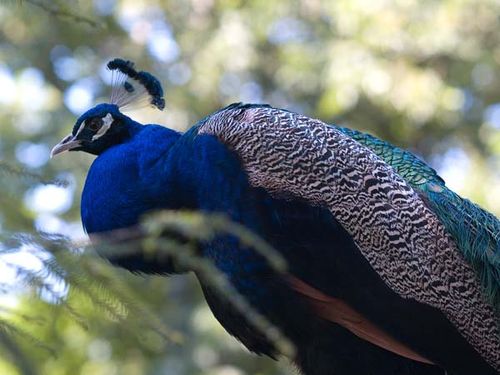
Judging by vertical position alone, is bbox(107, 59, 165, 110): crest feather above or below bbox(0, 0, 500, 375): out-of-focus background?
below

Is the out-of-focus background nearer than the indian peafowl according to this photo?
No

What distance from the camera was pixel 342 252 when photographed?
8.57 ft

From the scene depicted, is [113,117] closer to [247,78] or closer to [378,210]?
[378,210]

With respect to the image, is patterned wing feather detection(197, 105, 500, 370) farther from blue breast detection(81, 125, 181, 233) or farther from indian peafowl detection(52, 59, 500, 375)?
blue breast detection(81, 125, 181, 233)

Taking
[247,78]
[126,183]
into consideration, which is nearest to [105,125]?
[126,183]

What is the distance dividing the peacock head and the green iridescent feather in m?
0.70

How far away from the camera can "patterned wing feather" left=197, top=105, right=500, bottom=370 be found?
8.49ft

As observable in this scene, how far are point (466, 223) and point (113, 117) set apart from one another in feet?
3.94

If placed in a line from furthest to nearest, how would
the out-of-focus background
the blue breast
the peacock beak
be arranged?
the out-of-focus background, the peacock beak, the blue breast

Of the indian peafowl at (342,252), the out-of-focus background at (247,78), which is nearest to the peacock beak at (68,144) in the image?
the indian peafowl at (342,252)

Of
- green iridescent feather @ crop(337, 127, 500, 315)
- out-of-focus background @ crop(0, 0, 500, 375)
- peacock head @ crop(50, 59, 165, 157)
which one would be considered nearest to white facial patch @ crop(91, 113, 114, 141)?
peacock head @ crop(50, 59, 165, 157)

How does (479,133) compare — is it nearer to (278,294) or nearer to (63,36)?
(63,36)

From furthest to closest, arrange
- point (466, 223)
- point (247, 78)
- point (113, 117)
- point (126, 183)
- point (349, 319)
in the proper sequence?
point (247, 78)
point (113, 117)
point (126, 183)
point (466, 223)
point (349, 319)

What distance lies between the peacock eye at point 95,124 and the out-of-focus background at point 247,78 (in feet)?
6.67
